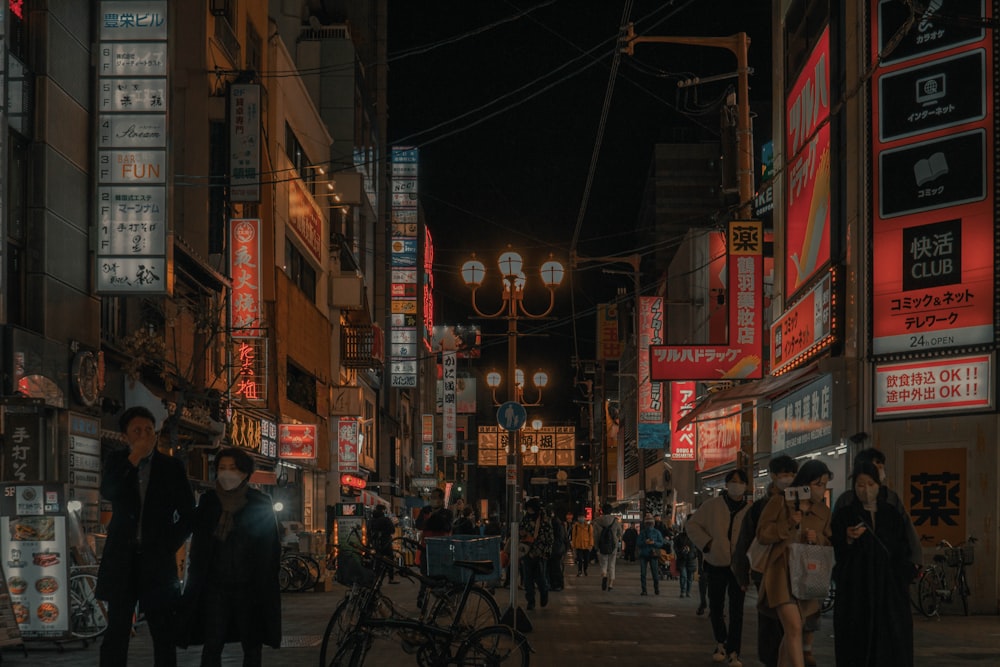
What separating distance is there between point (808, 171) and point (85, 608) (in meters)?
17.5

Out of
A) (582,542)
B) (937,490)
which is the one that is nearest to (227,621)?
(937,490)

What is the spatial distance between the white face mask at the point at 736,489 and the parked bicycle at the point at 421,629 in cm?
350

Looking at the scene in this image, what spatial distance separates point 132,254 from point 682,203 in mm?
77534

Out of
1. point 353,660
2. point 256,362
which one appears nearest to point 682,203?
point 256,362

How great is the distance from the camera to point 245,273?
27141mm

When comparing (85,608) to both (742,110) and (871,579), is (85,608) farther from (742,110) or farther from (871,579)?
(742,110)

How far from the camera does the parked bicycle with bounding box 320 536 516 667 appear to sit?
1054 cm

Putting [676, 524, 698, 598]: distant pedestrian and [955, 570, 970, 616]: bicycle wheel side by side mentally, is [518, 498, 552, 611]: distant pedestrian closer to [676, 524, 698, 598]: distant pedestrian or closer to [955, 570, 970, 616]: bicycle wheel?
[676, 524, 698, 598]: distant pedestrian

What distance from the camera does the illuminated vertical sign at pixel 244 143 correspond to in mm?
25484

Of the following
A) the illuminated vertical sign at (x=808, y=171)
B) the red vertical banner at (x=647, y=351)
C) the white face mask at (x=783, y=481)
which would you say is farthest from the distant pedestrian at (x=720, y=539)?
the red vertical banner at (x=647, y=351)

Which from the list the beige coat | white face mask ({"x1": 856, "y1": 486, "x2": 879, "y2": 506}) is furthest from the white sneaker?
white face mask ({"x1": 856, "y1": 486, "x2": 879, "y2": 506})

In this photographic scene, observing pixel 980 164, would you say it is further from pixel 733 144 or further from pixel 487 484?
pixel 487 484

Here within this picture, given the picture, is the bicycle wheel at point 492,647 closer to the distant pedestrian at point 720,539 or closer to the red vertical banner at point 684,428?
the distant pedestrian at point 720,539

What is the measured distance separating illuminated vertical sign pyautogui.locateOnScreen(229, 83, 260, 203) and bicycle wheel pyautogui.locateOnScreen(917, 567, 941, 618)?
45.9 ft
